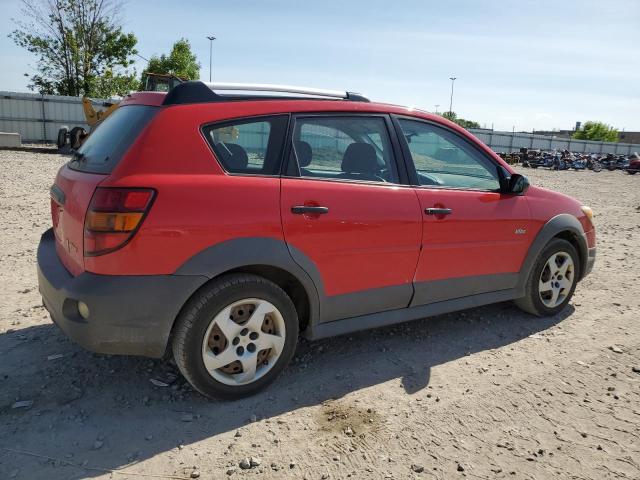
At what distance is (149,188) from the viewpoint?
251 centimetres

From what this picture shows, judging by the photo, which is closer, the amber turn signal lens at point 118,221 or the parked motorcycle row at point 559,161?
the amber turn signal lens at point 118,221

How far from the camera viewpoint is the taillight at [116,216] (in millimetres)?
2477

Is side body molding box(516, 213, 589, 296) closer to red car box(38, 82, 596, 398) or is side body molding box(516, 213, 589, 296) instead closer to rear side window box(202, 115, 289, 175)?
red car box(38, 82, 596, 398)

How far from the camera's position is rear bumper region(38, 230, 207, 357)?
250 cm

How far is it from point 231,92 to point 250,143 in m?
0.34

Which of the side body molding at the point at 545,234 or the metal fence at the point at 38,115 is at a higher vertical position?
the metal fence at the point at 38,115

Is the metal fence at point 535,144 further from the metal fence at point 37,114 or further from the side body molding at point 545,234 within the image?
the side body molding at point 545,234

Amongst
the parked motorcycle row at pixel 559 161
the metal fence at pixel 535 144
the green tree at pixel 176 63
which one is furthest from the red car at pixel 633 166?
the green tree at pixel 176 63

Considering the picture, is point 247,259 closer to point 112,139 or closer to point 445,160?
point 112,139

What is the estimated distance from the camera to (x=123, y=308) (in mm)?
2521

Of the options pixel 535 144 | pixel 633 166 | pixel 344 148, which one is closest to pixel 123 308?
pixel 344 148

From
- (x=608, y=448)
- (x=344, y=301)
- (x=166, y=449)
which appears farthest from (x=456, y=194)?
(x=166, y=449)

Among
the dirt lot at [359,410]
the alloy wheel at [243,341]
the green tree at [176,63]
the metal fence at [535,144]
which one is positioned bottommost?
the dirt lot at [359,410]

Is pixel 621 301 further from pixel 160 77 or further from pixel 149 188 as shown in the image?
pixel 160 77
